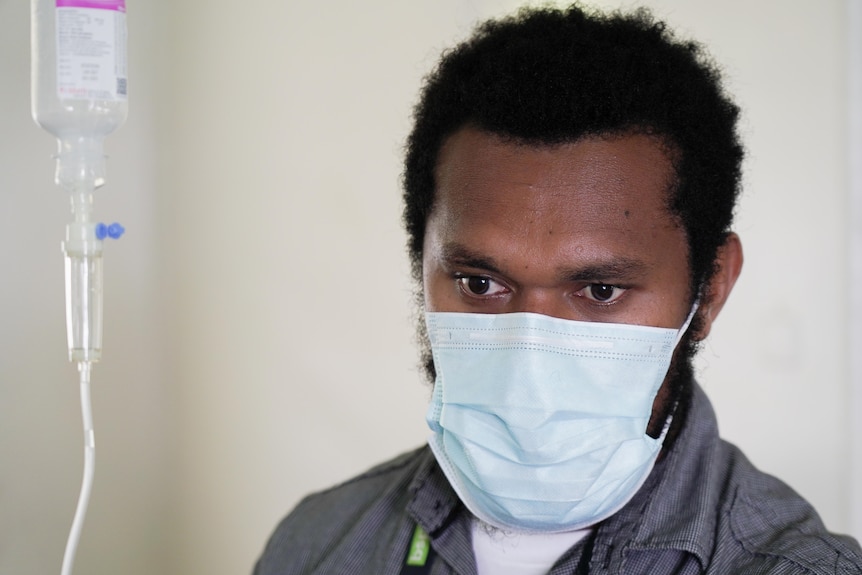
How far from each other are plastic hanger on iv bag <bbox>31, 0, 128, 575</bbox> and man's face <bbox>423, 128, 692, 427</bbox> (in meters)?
0.55

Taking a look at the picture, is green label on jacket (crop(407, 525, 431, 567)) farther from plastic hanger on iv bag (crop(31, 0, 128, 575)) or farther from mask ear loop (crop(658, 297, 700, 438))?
plastic hanger on iv bag (crop(31, 0, 128, 575))

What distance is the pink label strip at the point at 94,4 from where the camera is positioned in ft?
3.50

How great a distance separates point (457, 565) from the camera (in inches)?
57.7

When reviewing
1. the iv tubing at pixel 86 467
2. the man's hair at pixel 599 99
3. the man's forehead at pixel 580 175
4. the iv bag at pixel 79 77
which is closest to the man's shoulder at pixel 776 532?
the man's hair at pixel 599 99

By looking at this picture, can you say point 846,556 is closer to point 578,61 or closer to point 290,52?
point 578,61

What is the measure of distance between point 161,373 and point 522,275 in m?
1.38

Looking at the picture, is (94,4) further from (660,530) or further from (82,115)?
(660,530)

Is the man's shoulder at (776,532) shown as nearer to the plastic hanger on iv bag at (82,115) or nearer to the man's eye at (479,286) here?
the man's eye at (479,286)

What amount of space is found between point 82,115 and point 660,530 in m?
0.98

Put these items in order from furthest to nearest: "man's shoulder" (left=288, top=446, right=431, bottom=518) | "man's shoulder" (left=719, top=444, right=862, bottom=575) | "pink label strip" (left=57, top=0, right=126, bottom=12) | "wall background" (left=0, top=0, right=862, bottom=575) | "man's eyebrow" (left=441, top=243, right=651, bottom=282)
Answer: "wall background" (left=0, top=0, right=862, bottom=575) → "man's shoulder" (left=288, top=446, right=431, bottom=518) → "man's eyebrow" (left=441, top=243, right=651, bottom=282) → "man's shoulder" (left=719, top=444, right=862, bottom=575) → "pink label strip" (left=57, top=0, right=126, bottom=12)

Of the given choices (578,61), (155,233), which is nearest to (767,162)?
(578,61)

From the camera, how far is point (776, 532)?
1319 millimetres

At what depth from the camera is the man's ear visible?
5.01 feet

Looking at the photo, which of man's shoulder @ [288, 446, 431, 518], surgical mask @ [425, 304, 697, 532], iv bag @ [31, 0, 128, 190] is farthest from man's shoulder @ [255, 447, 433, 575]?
iv bag @ [31, 0, 128, 190]
